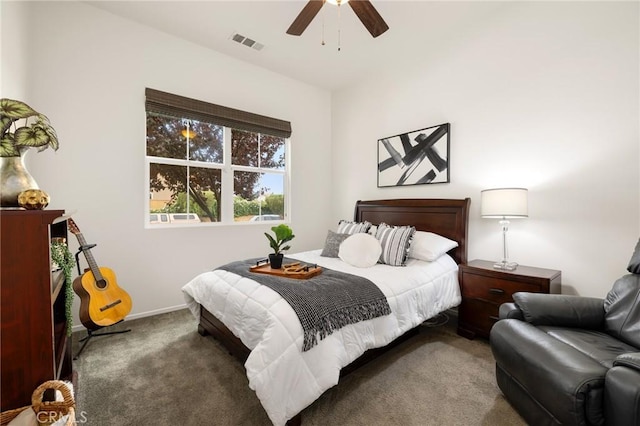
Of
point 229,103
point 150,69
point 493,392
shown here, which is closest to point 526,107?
point 493,392

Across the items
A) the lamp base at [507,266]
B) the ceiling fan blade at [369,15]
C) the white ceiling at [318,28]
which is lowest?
the lamp base at [507,266]

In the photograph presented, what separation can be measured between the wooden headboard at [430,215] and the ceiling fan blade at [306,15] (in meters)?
2.13

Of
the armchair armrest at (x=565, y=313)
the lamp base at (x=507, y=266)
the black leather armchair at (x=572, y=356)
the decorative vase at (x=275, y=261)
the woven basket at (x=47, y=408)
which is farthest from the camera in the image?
the lamp base at (x=507, y=266)

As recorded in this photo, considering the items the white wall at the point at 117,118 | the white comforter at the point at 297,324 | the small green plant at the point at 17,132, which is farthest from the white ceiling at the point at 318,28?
the white comforter at the point at 297,324

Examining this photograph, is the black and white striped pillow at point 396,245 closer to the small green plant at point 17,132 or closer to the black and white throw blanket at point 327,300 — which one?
the black and white throw blanket at point 327,300

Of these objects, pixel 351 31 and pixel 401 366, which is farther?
pixel 351 31

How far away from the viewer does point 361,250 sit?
2646 mm

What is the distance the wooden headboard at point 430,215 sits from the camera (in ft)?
9.28

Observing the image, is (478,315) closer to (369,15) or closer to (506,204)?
(506,204)

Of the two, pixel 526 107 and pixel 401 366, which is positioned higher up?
pixel 526 107

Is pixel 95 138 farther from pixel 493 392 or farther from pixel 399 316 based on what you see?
pixel 493 392

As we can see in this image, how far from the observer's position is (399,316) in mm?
2031

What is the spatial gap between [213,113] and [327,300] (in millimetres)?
2663

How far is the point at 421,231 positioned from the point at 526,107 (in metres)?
1.51
